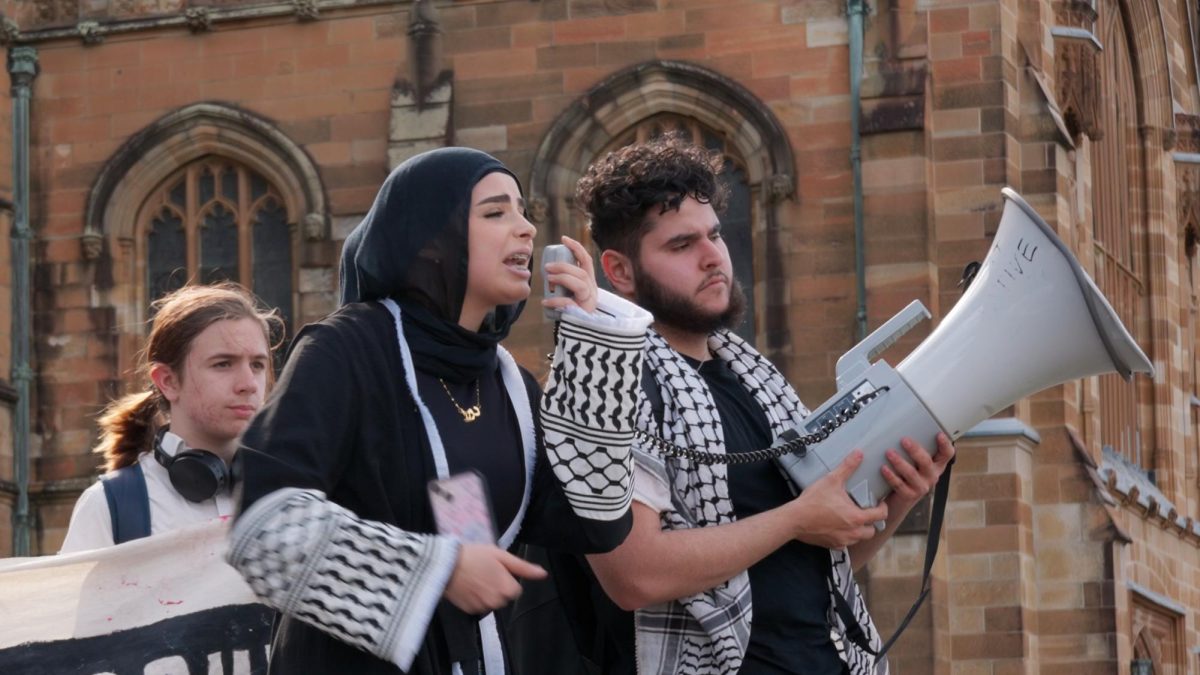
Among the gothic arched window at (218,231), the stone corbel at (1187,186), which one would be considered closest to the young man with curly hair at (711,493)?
the gothic arched window at (218,231)

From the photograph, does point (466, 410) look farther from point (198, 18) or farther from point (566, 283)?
point (198, 18)

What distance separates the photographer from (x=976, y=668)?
17.6m

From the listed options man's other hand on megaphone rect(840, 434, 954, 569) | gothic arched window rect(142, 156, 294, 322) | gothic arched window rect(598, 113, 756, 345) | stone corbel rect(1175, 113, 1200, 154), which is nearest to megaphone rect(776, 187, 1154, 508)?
man's other hand on megaphone rect(840, 434, 954, 569)

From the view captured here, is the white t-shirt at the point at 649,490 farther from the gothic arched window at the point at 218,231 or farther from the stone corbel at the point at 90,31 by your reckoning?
the stone corbel at the point at 90,31

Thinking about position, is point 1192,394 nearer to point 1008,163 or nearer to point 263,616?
point 1008,163

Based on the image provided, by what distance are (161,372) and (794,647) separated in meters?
1.58

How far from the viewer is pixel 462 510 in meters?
3.87

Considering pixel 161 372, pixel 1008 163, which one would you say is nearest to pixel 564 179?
pixel 1008 163

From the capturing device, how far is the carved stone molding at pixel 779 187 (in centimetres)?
1800

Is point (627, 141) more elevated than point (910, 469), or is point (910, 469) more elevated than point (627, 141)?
point (627, 141)

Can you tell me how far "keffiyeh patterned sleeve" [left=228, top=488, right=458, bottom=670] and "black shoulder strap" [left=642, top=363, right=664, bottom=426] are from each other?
3.76 feet

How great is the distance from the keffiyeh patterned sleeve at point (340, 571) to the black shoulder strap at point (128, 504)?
4.95ft

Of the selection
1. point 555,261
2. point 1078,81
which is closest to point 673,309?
point 555,261

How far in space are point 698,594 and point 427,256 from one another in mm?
1015
